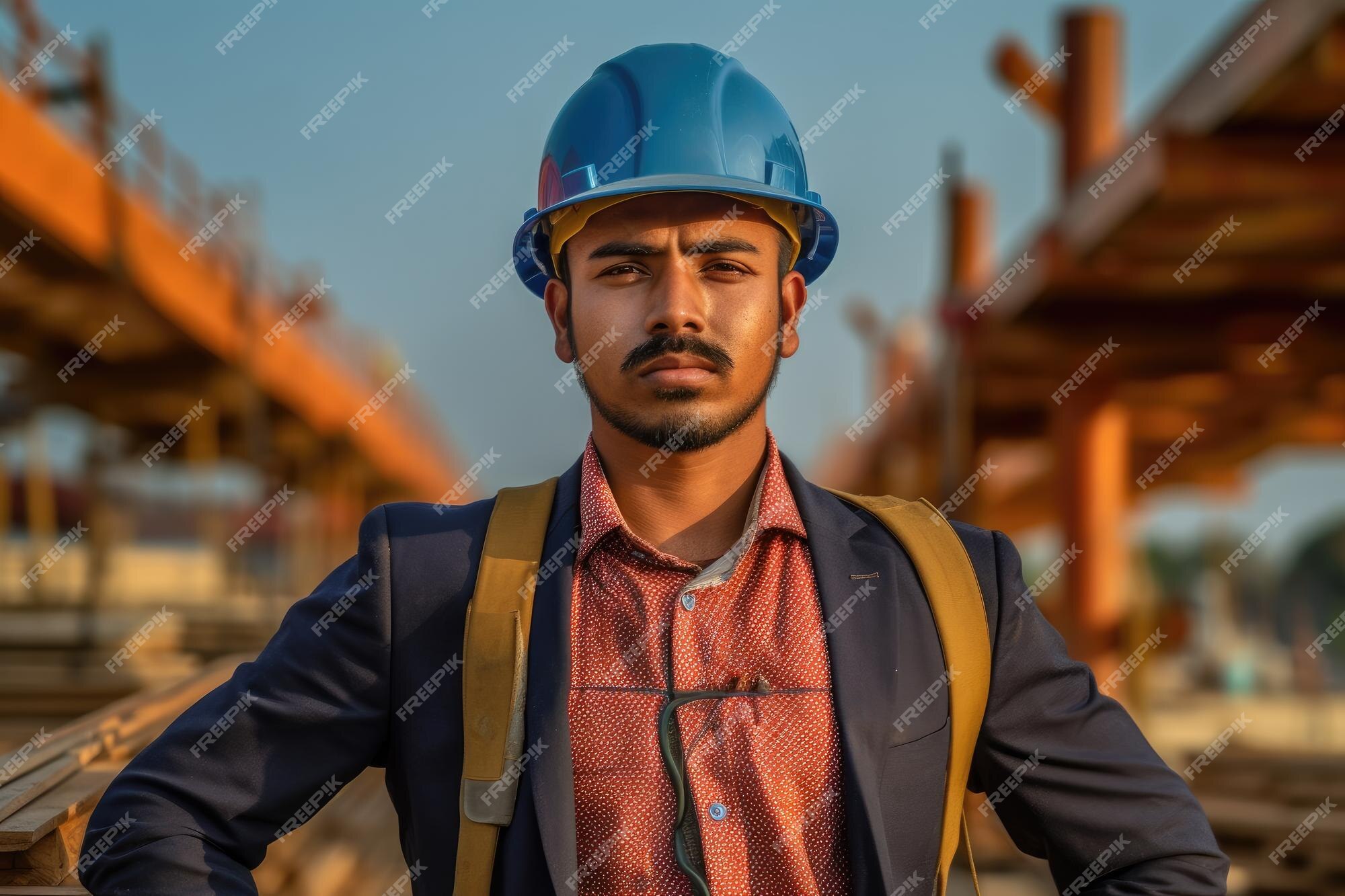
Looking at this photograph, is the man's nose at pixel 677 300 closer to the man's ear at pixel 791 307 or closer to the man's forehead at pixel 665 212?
the man's forehead at pixel 665 212

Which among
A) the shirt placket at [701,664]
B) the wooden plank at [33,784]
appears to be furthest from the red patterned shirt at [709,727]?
the wooden plank at [33,784]

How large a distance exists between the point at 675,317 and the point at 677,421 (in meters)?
0.19

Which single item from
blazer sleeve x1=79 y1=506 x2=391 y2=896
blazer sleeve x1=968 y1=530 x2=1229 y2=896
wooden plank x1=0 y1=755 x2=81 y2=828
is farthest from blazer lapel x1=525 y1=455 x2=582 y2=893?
wooden plank x1=0 y1=755 x2=81 y2=828

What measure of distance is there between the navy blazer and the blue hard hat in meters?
0.67

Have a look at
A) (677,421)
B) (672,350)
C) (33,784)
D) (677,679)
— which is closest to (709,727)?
(677,679)

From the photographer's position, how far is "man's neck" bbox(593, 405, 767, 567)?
245 centimetres

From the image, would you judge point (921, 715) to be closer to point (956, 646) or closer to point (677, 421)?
point (956, 646)

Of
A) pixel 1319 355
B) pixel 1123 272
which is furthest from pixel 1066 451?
pixel 1123 272

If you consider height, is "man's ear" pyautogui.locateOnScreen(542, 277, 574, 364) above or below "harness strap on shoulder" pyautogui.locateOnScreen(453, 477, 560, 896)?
above

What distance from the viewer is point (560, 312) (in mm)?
2619

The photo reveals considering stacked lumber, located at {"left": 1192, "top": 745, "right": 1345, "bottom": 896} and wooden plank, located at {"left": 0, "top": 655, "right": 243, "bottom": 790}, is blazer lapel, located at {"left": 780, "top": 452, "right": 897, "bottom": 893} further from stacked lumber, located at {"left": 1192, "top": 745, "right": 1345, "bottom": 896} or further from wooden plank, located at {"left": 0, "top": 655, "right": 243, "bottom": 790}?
stacked lumber, located at {"left": 1192, "top": 745, "right": 1345, "bottom": 896}

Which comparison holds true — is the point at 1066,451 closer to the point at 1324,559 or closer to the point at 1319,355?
the point at 1319,355

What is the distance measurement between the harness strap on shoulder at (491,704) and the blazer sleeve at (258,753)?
0.55 ft

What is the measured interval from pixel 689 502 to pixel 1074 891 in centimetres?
95
